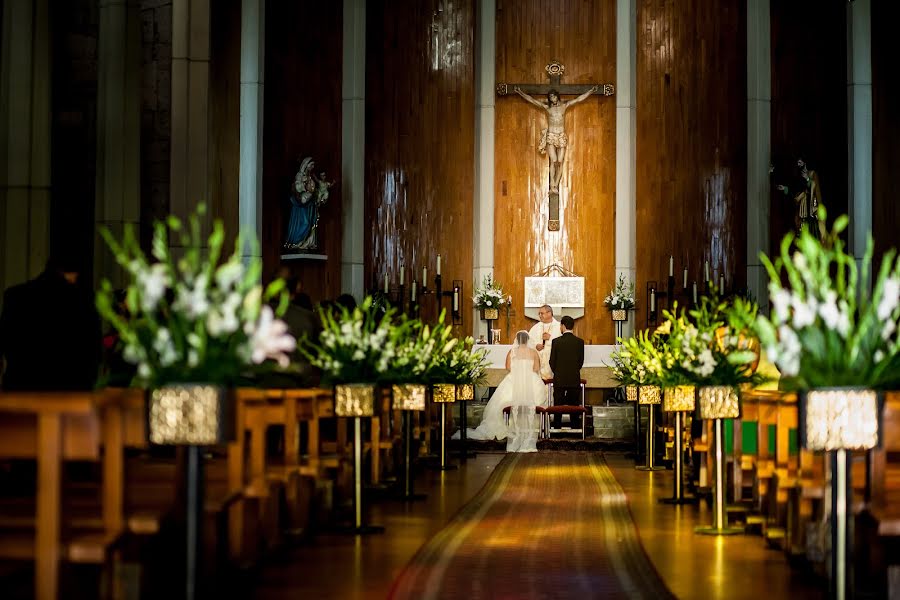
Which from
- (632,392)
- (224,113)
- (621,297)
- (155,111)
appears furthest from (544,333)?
(155,111)

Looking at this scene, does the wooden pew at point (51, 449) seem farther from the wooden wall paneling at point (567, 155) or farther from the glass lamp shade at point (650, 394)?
the wooden wall paneling at point (567, 155)

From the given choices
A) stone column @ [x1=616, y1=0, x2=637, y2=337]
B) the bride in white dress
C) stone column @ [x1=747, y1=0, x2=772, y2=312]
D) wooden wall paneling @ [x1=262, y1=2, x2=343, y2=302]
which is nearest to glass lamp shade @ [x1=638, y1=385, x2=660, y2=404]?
the bride in white dress

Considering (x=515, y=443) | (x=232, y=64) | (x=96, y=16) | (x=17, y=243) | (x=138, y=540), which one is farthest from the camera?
(x=515, y=443)

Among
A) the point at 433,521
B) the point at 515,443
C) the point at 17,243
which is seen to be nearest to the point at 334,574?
the point at 433,521

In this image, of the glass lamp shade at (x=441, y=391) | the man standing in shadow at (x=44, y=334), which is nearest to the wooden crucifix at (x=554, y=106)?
the glass lamp shade at (x=441, y=391)

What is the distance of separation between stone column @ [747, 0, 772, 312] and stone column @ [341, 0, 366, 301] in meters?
5.06

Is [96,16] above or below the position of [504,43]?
below

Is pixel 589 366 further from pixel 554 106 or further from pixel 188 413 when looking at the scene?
pixel 188 413

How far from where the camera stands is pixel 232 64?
42.4 feet

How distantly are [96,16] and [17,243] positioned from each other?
2286 millimetres

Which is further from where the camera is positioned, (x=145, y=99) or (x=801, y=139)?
(x=801, y=139)

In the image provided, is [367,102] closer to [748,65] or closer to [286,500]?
[748,65]

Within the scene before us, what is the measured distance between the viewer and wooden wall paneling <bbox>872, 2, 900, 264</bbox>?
544 inches

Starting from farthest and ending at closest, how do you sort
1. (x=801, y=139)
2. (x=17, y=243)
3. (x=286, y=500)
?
(x=801, y=139), (x=17, y=243), (x=286, y=500)
